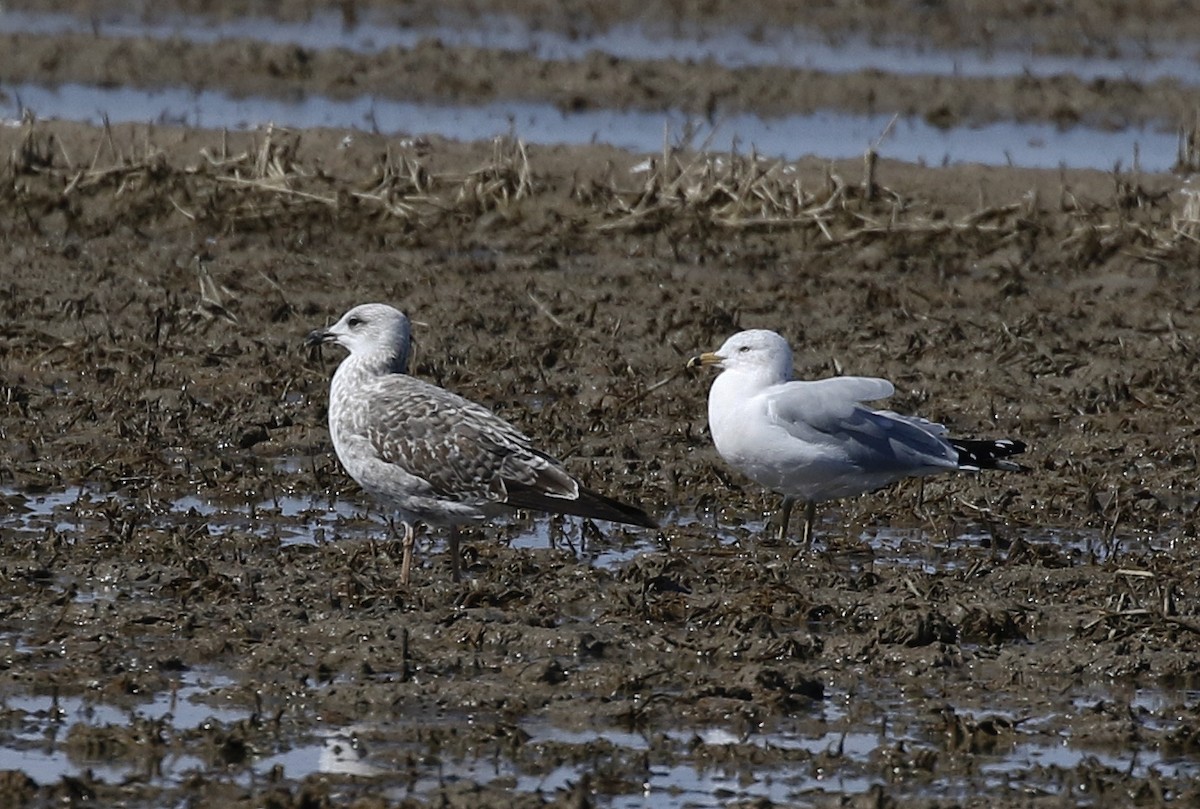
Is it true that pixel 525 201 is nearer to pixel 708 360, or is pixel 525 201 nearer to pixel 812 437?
pixel 708 360

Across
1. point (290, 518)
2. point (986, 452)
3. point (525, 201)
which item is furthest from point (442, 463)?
point (525, 201)

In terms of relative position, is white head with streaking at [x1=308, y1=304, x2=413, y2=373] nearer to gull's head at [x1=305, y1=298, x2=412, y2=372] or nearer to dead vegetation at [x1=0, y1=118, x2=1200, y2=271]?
gull's head at [x1=305, y1=298, x2=412, y2=372]

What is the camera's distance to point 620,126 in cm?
2139

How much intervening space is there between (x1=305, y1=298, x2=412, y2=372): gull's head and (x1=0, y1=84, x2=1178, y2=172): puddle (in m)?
9.60

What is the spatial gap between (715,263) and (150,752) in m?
8.95

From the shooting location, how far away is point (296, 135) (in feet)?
54.9

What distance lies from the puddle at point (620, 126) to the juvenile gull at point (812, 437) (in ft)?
30.2

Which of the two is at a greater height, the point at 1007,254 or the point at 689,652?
the point at 1007,254

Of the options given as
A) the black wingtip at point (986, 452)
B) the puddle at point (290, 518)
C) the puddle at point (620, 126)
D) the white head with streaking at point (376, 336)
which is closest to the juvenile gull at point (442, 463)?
the white head with streaking at point (376, 336)

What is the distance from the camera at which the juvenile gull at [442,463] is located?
864 cm

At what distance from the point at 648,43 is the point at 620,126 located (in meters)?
6.11

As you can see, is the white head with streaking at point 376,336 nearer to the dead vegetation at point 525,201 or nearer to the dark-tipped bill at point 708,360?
the dark-tipped bill at point 708,360

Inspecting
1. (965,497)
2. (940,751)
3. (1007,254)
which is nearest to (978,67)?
(1007,254)

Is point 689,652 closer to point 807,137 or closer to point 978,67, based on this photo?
point 807,137
